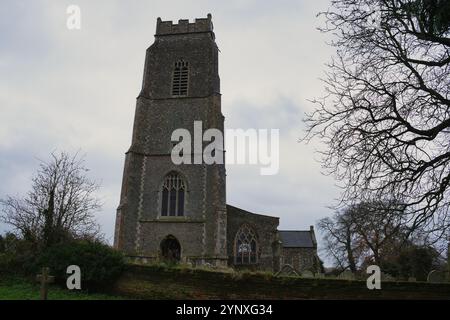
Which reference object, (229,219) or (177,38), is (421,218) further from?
(177,38)

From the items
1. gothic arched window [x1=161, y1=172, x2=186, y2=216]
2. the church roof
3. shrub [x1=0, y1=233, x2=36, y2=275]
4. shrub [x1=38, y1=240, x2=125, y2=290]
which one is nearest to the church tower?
gothic arched window [x1=161, y1=172, x2=186, y2=216]

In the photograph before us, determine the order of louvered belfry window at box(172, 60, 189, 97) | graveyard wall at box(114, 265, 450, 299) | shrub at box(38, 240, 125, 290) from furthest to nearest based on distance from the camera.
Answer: louvered belfry window at box(172, 60, 189, 97) → shrub at box(38, 240, 125, 290) → graveyard wall at box(114, 265, 450, 299)

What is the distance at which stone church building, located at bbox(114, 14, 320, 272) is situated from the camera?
24.2 metres

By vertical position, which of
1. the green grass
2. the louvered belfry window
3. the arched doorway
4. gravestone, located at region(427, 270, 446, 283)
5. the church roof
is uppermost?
the louvered belfry window

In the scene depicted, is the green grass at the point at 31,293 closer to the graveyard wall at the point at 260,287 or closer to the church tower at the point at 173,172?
the graveyard wall at the point at 260,287

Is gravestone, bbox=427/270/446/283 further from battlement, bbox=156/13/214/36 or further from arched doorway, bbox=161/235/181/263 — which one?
battlement, bbox=156/13/214/36

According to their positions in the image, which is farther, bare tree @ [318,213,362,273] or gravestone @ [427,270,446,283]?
bare tree @ [318,213,362,273]

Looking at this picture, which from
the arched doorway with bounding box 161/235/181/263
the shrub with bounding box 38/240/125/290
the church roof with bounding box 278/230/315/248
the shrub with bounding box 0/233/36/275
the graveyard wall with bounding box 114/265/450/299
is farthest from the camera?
the church roof with bounding box 278/230/315/248

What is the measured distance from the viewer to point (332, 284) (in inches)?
443

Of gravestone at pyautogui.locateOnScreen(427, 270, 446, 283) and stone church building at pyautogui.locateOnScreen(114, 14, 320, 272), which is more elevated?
stone church building at pyautogui.locateOnScreen(114, 14, 320, 272)

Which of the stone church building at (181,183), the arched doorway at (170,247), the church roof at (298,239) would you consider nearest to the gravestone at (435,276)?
the stone church building at (181,183)

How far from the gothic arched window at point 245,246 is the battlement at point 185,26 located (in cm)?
1515
